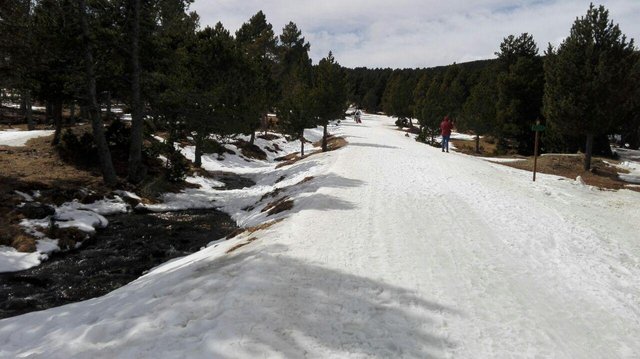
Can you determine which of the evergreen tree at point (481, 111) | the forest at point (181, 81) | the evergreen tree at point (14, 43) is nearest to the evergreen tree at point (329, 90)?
the forest at point (181, 81)

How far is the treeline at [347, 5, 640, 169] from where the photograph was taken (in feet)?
77.4

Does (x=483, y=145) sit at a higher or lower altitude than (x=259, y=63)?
lower

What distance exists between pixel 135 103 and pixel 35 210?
7.04 meters

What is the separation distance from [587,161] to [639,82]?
31.7 ft

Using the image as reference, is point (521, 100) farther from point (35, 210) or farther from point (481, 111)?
point (35, 210)

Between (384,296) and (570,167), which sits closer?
(384,296)

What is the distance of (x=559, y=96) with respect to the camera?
25000 millimetres

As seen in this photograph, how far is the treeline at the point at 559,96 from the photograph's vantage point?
23594mm

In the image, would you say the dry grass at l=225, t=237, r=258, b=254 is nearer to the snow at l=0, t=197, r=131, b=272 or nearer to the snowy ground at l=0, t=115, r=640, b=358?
the snowy ground at l=0, t=115, r=640, b=358

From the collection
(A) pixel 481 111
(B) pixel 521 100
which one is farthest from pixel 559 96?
(A) pixel 481 111

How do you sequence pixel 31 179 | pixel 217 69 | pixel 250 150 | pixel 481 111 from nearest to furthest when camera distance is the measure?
pixel 31 179
pixel 217 69
pixel 250 150
pixel 481 111

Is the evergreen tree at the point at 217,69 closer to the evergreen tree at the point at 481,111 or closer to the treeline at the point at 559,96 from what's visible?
the treeline at the point at 559,96

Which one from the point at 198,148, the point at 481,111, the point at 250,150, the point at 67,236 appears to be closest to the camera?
the point at 67,236

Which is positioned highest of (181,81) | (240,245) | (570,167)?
(181,81)
